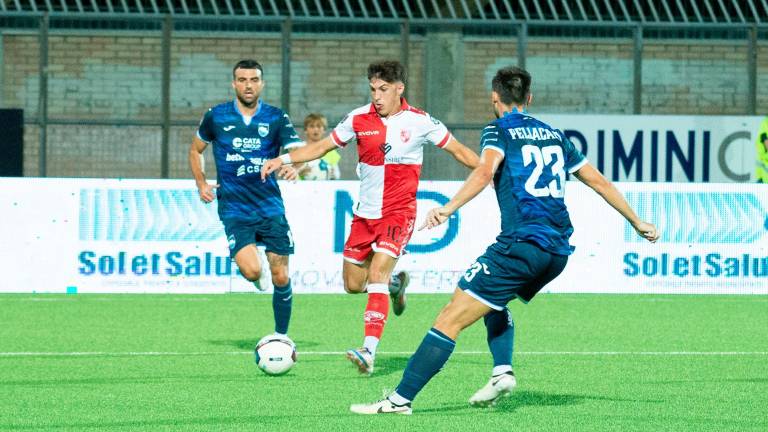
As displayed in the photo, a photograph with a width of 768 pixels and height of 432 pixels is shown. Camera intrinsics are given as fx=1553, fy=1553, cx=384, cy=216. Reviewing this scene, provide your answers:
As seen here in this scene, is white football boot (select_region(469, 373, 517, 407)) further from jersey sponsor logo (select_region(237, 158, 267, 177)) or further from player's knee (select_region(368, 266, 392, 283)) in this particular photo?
jersey sponsor logo (select_region(237, 158, 267, 177))

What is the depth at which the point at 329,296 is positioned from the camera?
15.9 m

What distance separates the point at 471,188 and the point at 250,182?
332 cm

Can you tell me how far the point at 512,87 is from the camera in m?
7.79

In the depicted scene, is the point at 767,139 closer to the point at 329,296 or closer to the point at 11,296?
the point at 329,296

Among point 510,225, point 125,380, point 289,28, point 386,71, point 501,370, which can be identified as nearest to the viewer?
point 510,225

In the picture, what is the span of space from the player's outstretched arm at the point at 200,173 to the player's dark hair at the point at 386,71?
1611 millimetres

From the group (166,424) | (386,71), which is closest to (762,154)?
(386,71)

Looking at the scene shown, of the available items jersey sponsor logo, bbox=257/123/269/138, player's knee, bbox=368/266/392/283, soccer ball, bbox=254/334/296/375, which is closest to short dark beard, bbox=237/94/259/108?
jersey sponsor logo, bbox=257/123/269/138

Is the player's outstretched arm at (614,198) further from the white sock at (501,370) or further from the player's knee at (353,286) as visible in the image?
the player's knee at (353,286)

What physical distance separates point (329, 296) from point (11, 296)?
126 inches

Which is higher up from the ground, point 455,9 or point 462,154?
point 455,9

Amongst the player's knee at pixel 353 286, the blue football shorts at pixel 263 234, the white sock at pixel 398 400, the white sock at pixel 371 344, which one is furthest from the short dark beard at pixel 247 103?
the white sock at pixel 398 400

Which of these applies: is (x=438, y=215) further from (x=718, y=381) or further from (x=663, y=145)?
(x=663, y=145)

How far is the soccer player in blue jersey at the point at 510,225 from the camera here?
7.40 meters
